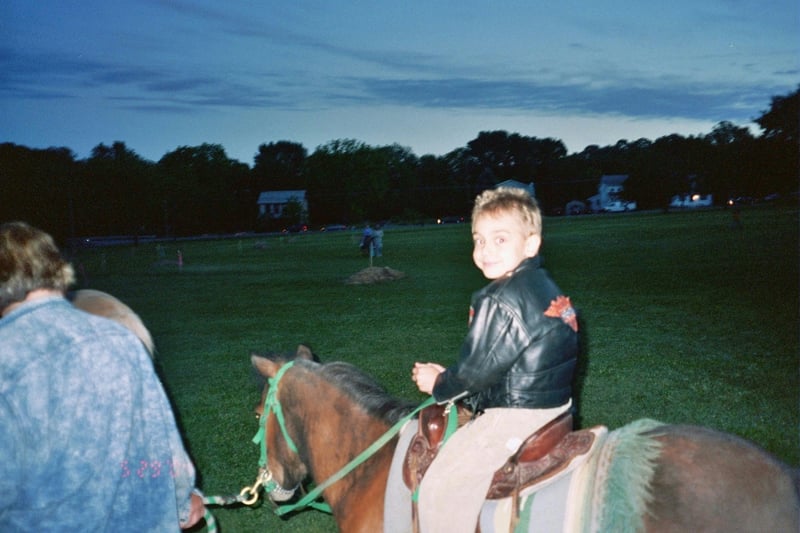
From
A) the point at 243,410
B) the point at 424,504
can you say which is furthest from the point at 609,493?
the point at 243,410

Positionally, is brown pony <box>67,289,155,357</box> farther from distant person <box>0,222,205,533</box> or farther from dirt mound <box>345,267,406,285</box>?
dirt mound <box>345,267,406,285</box>

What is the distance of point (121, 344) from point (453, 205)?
92.1 metres

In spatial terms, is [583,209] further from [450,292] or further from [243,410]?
[243,410]

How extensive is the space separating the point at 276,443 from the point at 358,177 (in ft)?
307

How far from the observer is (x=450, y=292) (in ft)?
61.1

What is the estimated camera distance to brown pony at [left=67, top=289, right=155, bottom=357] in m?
5.26

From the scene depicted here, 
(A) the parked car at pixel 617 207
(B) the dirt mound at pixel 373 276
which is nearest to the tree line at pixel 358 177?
(A) the parked car at pixel 617 207

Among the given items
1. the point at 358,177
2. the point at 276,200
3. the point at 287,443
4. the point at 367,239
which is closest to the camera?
the point at 287,443

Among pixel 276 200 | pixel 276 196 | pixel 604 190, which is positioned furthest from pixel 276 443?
pixel 604 190

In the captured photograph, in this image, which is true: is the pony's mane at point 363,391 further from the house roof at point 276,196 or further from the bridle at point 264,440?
the house roof at point 276,196

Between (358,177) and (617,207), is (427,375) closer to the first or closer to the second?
(358,177)

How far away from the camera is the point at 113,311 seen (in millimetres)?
5484

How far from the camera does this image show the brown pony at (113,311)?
526 centimetres

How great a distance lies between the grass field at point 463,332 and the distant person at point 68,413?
3.17 meters
